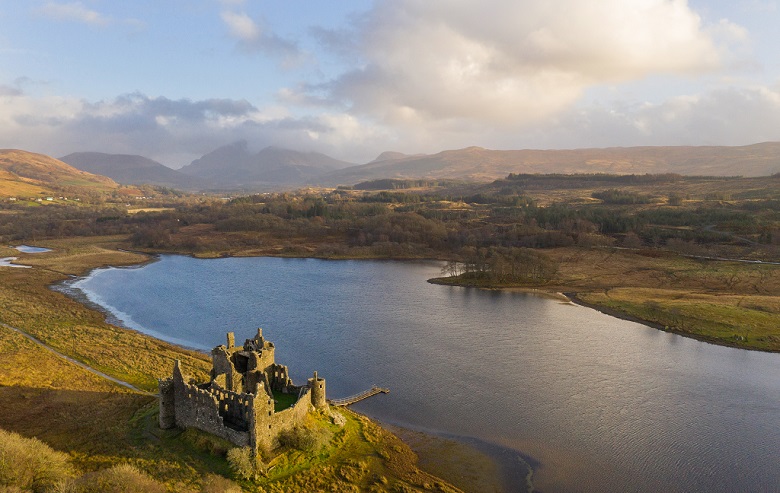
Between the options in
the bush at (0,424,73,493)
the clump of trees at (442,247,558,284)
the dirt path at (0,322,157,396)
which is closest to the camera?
the bush at (0,424,73,493)

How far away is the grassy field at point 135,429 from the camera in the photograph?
100 ft

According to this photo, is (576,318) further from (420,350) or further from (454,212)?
(454,212)

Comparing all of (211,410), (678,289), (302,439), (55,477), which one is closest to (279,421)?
(302,439)

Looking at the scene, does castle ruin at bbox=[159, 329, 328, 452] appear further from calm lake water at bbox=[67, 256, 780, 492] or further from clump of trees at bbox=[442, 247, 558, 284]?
clump of trees at bbox=[442, 247, 558, 284]

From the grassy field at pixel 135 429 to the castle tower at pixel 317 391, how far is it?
2567mm

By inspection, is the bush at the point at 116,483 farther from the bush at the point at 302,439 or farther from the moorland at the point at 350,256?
the bush at the point at 302,439

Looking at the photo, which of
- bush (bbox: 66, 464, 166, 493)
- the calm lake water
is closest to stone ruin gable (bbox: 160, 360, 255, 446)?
bush (bbox: 66, 464, 166, 493)

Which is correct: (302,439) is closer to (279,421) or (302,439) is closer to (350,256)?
(279,421)

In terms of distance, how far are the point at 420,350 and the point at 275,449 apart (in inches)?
1197

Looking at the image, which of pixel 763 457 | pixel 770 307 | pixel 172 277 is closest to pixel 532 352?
pixel 763 457

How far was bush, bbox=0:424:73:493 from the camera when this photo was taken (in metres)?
24.6

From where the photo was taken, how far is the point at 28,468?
25625 mm

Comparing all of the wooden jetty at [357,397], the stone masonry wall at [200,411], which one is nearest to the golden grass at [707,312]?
the wooden jetty at [357,397]

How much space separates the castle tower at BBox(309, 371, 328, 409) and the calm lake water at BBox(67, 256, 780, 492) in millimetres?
7211
